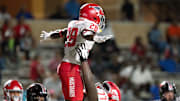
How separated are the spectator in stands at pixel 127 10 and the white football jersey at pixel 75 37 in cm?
1008

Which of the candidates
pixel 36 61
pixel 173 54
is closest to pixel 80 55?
pixel 36 61

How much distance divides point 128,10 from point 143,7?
232 centimetres

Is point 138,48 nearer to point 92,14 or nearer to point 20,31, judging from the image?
point 20,31

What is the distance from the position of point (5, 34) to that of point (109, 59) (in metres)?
2.76

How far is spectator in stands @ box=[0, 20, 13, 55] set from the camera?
1334 cm

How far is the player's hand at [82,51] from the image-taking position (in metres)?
6.13

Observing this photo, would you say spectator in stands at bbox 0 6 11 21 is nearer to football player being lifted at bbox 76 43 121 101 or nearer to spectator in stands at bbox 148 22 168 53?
spectator in stands at bbox 148 22 168 53

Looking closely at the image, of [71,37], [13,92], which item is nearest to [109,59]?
[13,92]

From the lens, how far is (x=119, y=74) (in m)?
13.2

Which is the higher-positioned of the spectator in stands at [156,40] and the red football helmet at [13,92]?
the spectator in stands at [156,40]

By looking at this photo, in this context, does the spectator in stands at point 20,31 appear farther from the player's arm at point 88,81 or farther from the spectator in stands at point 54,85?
the player's arm at point 88,81

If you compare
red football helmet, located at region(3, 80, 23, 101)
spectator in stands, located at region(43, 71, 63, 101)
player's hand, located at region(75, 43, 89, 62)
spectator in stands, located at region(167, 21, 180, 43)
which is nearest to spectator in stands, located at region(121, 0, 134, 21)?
spectator in stands, located at region(167, 21, 180, 43)

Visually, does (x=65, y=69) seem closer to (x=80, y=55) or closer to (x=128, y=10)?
(x=80, y=55)

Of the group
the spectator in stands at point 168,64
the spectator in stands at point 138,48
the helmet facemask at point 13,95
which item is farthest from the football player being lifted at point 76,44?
the spectator in stands at point 168,64
